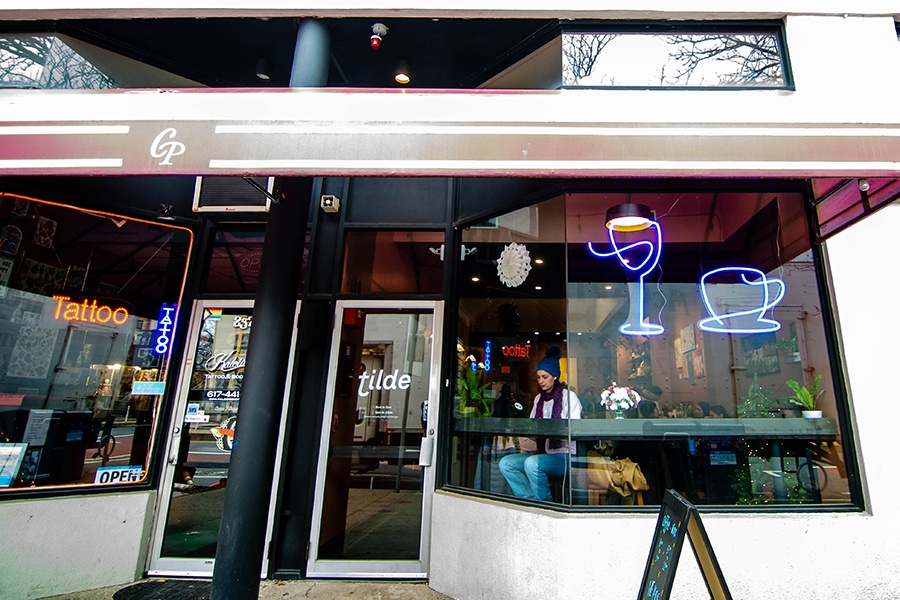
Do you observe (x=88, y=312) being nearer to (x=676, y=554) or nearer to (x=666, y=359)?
(x=676, y=554)

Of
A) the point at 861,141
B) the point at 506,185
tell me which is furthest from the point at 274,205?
the point at 861,141

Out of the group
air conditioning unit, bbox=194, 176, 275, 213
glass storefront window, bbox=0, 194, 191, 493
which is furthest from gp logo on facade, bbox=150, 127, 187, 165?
glass storefront window, bbox=0, 194, 191, 493

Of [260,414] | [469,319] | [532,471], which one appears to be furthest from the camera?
[469,319]

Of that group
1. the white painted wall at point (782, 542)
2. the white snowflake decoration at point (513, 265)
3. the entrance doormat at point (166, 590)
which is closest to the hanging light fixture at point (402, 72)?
the white snowflake decoration at point (513, 265)

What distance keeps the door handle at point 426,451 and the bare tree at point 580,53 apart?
308 centimetres

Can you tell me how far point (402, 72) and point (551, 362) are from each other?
278 centimetres

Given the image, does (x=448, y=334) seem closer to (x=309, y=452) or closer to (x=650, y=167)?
(x=309, y=452)

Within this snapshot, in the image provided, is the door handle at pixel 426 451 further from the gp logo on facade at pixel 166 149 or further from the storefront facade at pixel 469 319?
the gp logo on facade at pixel 166 149

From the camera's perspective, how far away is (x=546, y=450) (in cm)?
353

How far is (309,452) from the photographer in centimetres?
415

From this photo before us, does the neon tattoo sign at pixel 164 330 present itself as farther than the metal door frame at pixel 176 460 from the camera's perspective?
Yes

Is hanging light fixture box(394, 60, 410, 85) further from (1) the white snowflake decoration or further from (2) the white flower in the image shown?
(2) the white flower

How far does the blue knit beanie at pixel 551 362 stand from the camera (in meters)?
3.67

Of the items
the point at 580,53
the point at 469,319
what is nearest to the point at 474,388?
the point at 469,319
